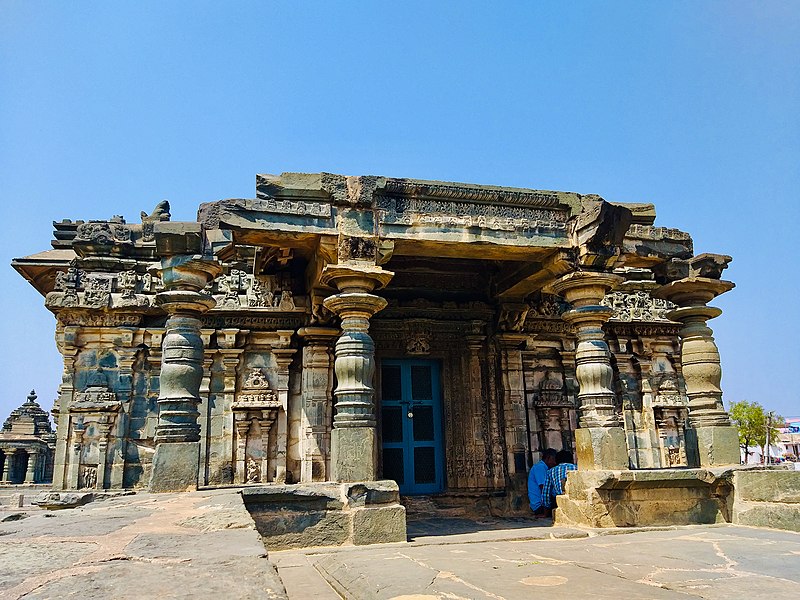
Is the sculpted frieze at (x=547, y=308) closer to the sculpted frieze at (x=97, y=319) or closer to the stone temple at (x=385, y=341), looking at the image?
the stone temple at (x=385, y=341)

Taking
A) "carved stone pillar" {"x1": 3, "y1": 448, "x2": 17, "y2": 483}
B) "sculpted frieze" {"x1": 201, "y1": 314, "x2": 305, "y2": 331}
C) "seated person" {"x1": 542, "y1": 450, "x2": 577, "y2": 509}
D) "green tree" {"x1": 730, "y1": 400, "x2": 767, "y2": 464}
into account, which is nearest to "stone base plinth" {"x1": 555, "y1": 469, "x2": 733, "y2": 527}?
"seated person" {"x1": 542, "y1": 450, "x2": 577, "y2": 509}

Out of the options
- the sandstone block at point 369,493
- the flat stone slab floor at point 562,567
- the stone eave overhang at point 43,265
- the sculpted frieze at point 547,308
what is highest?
the stone eave overhang at point 43,265

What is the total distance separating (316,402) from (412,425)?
1704 millimetres

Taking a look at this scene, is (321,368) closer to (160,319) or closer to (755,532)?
(160,319)

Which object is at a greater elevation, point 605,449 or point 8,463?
point 605,449

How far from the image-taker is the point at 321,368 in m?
10.1

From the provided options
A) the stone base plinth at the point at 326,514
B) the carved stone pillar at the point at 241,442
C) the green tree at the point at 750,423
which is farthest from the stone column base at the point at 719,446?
the green tree at the point at 750,423

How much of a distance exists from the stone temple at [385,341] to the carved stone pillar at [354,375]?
24mm

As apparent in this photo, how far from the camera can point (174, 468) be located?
6758 mm

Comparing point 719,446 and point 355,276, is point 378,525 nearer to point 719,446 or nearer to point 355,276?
point 355,276

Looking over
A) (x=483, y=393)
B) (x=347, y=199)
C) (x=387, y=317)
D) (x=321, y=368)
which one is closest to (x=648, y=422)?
(x=483, y=393)

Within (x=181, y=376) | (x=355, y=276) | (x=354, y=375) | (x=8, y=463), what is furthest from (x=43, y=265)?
(x=8, y=463)

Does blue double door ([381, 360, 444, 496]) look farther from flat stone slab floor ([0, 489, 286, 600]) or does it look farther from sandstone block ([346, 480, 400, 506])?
flat stone slab floor ([0, 489, 286, 600])

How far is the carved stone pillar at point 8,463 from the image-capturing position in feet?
84.1
